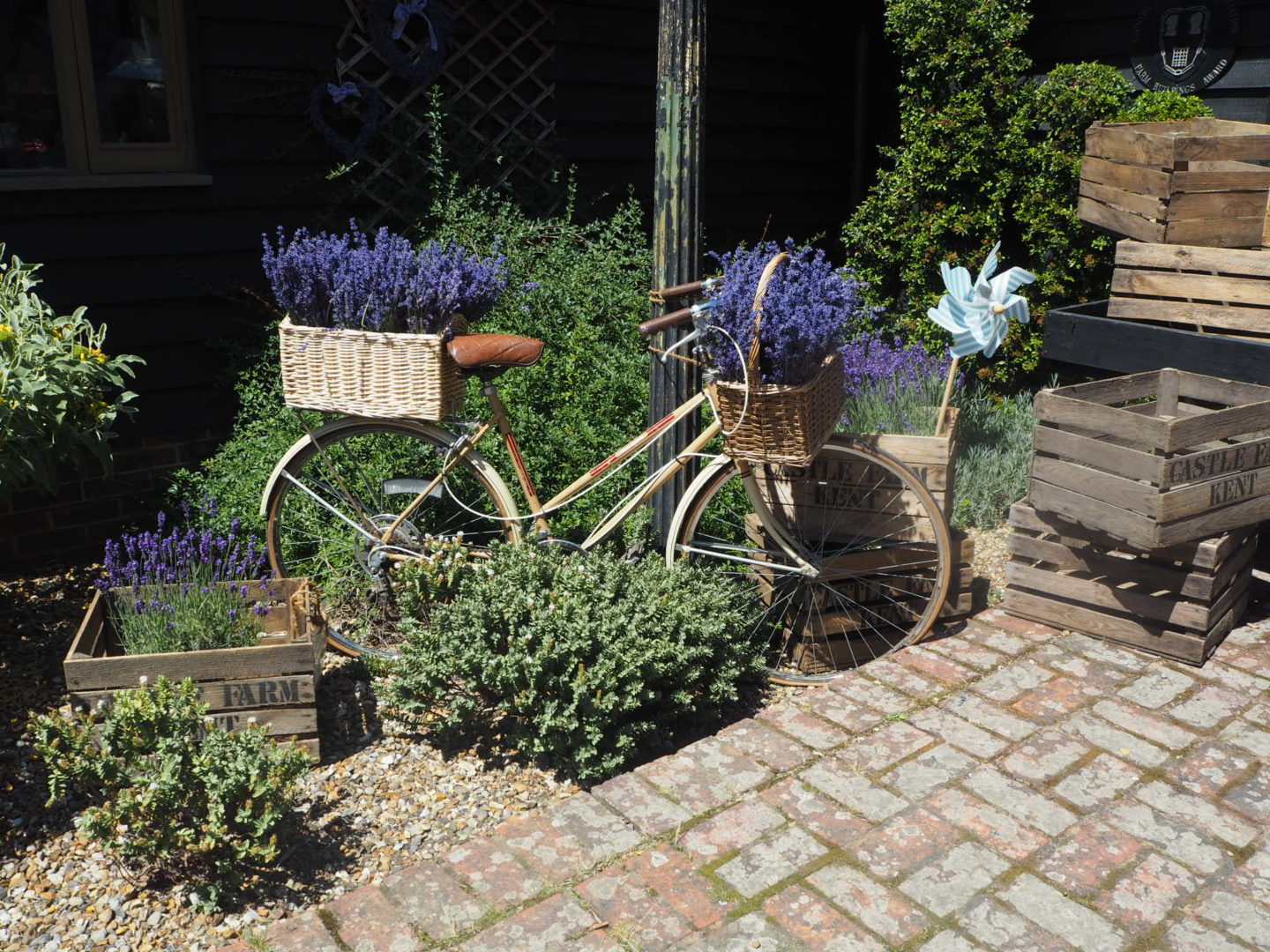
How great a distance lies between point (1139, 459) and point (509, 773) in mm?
2220

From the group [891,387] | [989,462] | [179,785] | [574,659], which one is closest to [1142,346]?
[989,462]

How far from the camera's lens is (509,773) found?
3.34 meters

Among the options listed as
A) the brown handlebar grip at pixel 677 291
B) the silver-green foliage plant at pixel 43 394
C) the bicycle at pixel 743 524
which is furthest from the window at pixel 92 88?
the brown handlebar grip at pixel 677 291

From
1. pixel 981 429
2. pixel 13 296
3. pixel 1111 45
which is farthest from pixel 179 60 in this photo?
pixel 1111 45

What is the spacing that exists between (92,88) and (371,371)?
226 centimetres

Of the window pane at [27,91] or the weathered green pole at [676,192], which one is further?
the window pane at [27,91]

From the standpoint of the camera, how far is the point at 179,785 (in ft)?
9.06

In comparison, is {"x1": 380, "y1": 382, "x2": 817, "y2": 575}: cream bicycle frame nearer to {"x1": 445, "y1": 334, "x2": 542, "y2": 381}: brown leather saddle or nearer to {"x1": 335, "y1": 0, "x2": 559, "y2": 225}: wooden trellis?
{"x1": 445, "y1": 334, "x2": 542, "y2": 381}: brown leather saddle

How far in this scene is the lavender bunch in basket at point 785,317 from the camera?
11.1ft

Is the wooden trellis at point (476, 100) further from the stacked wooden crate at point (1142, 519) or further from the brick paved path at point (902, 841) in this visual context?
the brick paved path at point (902, 841)

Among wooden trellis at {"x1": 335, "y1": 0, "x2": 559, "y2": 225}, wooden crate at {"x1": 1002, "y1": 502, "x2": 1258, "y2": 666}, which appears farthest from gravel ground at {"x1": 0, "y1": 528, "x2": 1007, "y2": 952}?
wooden trellis at {"x1": 335, "y1": 0, "x2": 559, "y2": 225}

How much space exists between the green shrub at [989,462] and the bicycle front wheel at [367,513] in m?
2.18

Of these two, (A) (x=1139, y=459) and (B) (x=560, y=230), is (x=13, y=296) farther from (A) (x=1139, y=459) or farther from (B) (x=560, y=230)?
(A) (x=1139, y=459)

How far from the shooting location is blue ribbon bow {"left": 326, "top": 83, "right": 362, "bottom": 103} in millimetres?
5375
